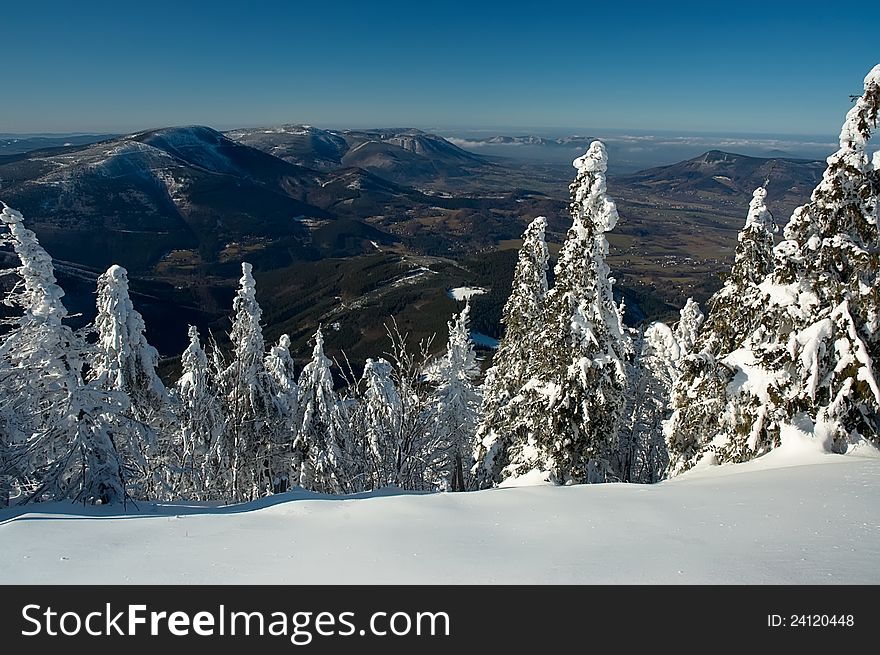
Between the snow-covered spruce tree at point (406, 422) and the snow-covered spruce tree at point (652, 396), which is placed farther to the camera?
the snow-covered spruce tree at point (652, 396)

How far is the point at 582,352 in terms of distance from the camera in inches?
598

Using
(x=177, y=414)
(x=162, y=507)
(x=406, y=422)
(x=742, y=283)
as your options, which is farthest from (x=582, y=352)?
(x=177, y=414)

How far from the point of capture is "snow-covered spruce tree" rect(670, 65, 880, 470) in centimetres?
1096

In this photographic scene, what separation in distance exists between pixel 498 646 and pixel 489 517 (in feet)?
10.8

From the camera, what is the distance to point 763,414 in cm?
1237

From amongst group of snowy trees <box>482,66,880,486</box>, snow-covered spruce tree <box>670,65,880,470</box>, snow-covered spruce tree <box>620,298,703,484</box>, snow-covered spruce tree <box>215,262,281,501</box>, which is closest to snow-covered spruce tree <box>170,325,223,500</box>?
snow-covered spruce tree <box>215,262,281,501</box>

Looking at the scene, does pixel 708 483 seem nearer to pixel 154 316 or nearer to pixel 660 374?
pixel 660 374

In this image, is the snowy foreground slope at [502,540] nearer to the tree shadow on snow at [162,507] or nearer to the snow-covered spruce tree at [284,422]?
the tree shadow on snow at [162,507]

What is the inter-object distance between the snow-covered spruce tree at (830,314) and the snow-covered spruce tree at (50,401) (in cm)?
1669

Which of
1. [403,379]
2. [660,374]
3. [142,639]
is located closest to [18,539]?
[142,639]

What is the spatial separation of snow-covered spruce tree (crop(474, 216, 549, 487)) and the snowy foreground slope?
9.74 meters

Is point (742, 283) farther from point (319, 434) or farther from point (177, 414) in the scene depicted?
point (177, 414)

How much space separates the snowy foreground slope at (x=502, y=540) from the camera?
19.3ft

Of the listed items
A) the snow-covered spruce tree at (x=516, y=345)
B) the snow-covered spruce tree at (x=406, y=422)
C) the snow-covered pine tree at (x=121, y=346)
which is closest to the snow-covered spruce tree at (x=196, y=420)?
the snow-covered pine tree at (x=121, y=346)
